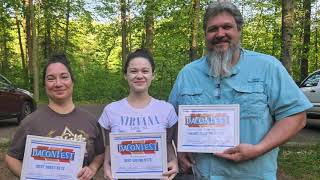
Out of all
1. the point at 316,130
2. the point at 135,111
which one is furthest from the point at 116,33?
the point at 135,111

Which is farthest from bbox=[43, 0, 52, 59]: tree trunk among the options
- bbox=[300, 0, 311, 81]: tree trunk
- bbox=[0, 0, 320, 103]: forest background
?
bbox=[300, 0, 311, 81]: tree trunk

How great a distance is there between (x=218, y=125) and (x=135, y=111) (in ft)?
2.03

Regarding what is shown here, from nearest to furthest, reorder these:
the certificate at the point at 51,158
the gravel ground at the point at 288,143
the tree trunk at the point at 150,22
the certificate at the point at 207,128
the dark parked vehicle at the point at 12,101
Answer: the certificate at the point at 207,128
the certificate at the point at 51,158
the gravel ground at the point at 288,143
the dark parked vehicle at the point at 12,101
the tree trunk at the point at 150,22

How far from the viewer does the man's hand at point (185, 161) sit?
3.14 metres

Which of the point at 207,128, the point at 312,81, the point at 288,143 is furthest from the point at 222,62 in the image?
the point at 312,81

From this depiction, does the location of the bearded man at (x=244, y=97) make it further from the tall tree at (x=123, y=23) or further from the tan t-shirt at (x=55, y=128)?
the tall tree at (x=123, y=23)

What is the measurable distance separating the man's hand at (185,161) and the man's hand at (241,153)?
0.97ft

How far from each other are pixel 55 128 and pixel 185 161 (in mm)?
926

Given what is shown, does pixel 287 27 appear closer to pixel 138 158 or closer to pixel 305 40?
pixel 138 158

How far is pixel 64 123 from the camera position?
3.13m

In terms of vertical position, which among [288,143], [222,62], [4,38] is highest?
[4,38]

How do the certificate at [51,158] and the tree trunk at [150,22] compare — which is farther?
the tree trunk at [150,22]

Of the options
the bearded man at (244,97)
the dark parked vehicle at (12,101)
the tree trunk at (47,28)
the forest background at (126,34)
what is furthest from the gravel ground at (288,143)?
the tree trunk at (47,28)

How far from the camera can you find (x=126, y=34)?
25.7m
